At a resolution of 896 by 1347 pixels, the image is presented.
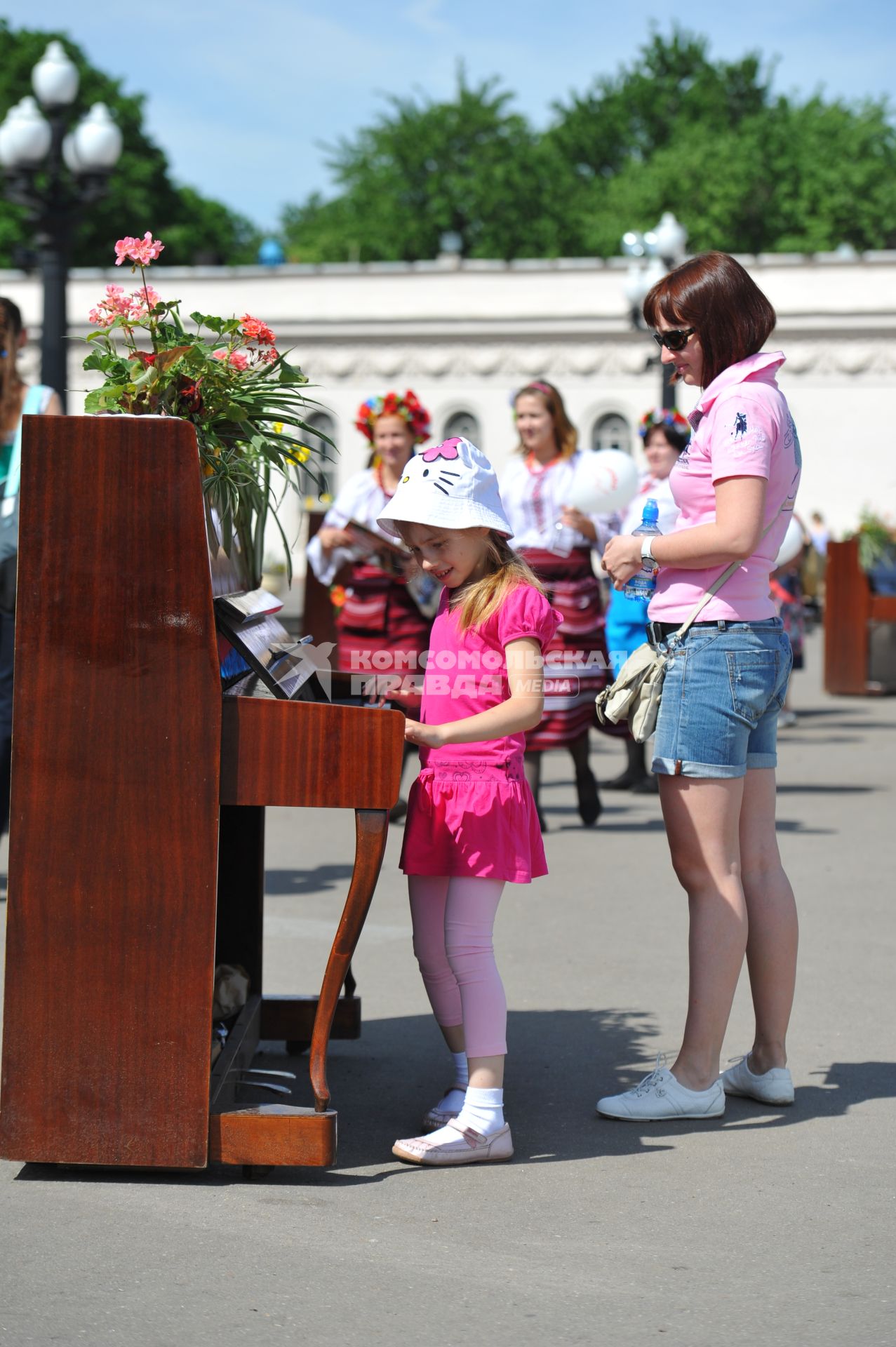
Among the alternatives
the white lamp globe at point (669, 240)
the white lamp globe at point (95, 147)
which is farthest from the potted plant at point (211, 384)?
the white lamp globe at point (669, 240)

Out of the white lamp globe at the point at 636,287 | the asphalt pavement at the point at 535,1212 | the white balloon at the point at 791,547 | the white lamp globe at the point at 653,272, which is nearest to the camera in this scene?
the asphalt pavement at the point at 535,1212

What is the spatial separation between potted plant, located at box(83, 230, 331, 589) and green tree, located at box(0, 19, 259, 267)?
5358 cm

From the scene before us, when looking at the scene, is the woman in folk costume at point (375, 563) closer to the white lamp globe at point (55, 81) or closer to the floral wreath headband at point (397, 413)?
the floral wreath headband at point (397, 413)

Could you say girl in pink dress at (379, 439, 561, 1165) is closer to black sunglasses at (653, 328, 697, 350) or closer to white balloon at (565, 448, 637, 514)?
black sunglasses at (653, 328, 697, 350)

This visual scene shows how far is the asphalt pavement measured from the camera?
10.1 ft

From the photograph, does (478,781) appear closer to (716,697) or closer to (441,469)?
(716,697)

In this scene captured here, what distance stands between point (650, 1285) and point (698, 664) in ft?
5.14

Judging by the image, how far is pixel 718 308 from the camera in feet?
13.9

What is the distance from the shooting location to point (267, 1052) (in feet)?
16.2

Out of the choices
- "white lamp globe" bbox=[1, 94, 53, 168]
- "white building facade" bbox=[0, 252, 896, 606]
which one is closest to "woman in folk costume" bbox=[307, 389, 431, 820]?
"white lamp globe" bbox=[1, 94, 53, 168]

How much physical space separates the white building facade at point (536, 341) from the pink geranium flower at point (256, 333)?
43.1m

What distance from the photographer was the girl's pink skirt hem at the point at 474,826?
13.2 feet

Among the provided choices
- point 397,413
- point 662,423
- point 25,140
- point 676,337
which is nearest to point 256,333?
point 676,337

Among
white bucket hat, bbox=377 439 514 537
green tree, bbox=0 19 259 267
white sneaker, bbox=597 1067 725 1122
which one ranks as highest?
green tree, bbox=0 19 259 267
